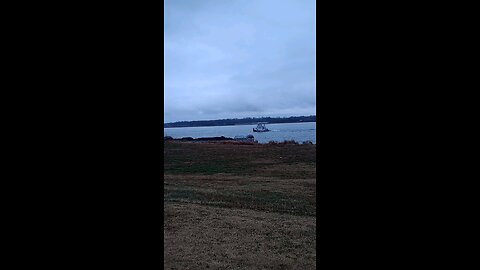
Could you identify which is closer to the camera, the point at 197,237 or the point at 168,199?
the point at 197,237
